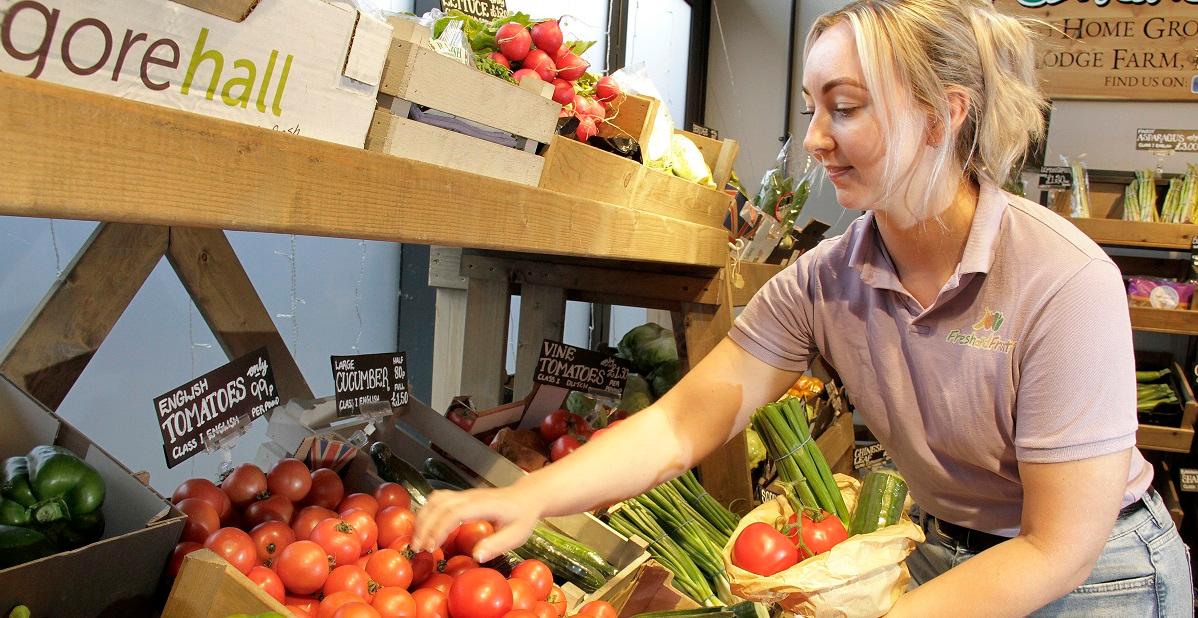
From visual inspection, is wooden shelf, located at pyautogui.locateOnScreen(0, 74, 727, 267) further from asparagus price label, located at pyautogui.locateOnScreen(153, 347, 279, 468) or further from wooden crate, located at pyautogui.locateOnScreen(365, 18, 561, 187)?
asparagus price label, located at pyautogui.locateOnScreen(153, 347, 279, 468)

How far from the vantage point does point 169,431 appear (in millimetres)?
1544

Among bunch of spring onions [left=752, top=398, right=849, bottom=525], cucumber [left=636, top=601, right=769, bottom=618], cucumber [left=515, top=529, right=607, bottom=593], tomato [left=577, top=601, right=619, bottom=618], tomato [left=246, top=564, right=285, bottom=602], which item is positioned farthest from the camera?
bunch of spring onions [left=752, top=398, right=849, bottom=525]

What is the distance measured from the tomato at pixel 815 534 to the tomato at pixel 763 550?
0.18ft

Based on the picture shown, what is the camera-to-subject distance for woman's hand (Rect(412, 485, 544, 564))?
125cm

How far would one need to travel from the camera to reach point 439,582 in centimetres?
164

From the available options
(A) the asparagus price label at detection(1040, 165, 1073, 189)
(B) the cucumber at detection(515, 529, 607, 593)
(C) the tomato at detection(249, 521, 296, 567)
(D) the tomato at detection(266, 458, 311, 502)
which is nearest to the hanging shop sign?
(A) the asparagus price label at detection(1040, 165, 1073, 189)

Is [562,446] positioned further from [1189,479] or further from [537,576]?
[1189,479]

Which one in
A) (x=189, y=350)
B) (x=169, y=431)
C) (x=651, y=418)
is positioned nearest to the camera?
(x=169, y=431)

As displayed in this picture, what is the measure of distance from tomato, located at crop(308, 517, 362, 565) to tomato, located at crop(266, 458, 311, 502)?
0.15m

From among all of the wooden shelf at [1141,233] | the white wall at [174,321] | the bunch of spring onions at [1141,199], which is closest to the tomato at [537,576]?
the white wall at [174,321]

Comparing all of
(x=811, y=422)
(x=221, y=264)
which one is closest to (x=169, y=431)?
(x=221, y=264)

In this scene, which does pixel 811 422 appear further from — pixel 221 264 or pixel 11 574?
pixel 11 574

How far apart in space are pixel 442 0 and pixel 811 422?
2136 mm

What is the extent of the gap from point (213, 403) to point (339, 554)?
1.22 feet
